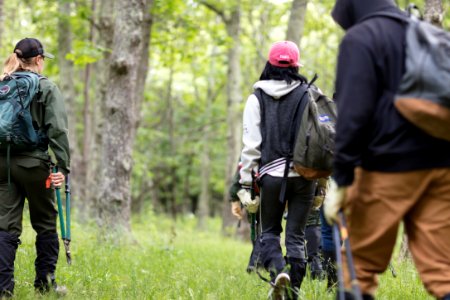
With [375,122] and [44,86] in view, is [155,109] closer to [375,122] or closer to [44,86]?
[44,86]

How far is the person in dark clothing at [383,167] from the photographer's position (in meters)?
3.28

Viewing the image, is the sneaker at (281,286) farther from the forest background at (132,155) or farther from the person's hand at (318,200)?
the person's hand at (318,200)

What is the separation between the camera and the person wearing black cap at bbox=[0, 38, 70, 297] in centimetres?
513

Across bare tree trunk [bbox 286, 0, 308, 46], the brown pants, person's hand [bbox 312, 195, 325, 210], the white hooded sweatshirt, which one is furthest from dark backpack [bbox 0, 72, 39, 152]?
bare tree trunk [bbox 286, 0, 308, 46]

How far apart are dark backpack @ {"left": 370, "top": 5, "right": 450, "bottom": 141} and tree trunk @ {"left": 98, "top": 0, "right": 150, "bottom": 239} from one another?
7.07 metres

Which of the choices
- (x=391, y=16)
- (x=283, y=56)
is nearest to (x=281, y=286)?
(x=283, y=56)

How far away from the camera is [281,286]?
15.4 feet

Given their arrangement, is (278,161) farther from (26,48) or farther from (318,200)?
(26,48)

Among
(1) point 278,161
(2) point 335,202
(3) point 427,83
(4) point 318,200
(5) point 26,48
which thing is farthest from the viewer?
(4) point 318,200

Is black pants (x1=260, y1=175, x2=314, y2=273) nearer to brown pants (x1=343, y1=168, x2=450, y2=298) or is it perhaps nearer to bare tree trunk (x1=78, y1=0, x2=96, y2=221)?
brown pants (x1=343, y1=168, x2=450, y2=298)

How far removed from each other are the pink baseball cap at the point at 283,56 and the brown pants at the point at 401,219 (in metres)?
1.99

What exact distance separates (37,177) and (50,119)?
0.52 metres

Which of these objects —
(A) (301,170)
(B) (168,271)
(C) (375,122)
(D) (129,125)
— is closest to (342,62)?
(C) (375,122)

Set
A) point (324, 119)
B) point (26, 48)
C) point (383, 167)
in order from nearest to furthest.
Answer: point (383, 167) < point (324, 119) < point (26, 48)
